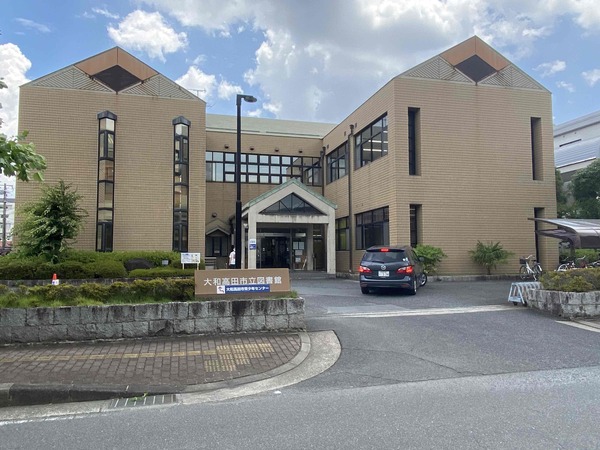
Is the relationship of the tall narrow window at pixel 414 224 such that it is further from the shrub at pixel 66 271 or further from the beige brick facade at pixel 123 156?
the shrub at pixel 66 271

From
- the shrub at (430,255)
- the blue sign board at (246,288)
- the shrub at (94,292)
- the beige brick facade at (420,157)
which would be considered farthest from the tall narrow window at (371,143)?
the shrub at (94,292)

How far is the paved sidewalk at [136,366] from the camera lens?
536 centimetres

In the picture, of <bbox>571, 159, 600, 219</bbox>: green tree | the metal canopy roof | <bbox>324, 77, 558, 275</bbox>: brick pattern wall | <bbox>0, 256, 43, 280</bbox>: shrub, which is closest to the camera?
the metal canopy roof

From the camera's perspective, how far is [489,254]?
63.7 ft

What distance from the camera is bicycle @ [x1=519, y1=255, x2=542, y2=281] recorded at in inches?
743

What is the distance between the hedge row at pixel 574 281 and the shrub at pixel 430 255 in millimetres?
7270

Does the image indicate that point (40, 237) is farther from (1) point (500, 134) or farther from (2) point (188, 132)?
(1) point (500, 134)

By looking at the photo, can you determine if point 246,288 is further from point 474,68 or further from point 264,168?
point 264,168

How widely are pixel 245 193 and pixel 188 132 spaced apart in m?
7.03

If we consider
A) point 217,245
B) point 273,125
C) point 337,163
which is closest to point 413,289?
point 337,163

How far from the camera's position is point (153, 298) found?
27.4 feet

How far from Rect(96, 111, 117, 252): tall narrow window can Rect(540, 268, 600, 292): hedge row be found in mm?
18940

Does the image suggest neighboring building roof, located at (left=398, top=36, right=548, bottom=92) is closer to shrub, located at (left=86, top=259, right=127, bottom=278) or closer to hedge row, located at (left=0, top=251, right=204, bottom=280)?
hedge row, located at (left=0, top=251, right=204, bottom=280)

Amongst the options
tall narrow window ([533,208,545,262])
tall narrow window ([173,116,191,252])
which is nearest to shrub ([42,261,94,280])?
tall narrow window ([173,116,191,252])
